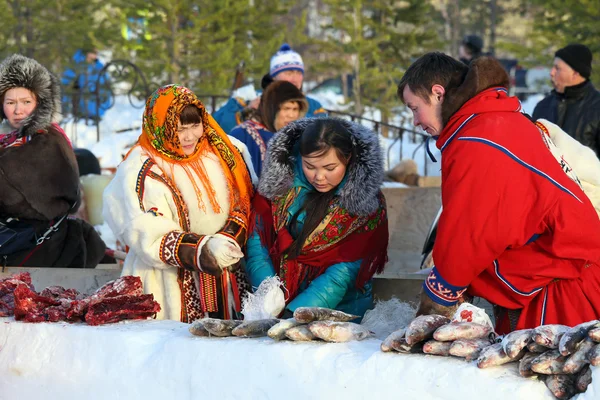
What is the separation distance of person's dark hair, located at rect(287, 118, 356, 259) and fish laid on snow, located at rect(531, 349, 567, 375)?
161cm

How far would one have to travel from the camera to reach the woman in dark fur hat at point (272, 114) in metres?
5.51

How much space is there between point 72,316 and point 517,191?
199 centimetres

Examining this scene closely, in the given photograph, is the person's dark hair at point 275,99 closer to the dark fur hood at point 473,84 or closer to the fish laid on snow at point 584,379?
the dark fur hood at point 473,84

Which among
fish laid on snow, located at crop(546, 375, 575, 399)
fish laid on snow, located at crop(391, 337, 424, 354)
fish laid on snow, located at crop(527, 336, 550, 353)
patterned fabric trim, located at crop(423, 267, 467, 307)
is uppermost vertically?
patterned fabric trim, located at crop(423, 267, 467, 307)

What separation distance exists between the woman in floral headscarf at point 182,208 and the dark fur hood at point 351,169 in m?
0.22

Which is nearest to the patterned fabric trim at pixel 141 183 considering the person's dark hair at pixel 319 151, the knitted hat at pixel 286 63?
the person's dark hair at pixel 319 151

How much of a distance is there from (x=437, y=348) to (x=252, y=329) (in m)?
0.78

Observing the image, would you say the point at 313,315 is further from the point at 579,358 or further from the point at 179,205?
the point at 179,205

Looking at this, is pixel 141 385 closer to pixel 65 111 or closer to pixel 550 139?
pixel 550 139

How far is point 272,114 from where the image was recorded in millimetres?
5551

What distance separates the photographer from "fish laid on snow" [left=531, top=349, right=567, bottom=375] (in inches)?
106

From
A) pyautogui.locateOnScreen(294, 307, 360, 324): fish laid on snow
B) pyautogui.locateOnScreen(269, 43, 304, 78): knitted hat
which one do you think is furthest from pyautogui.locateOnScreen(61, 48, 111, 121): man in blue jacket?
pyautogui.locateOnScreen(294, 307, 360, 324): fish laid on snow

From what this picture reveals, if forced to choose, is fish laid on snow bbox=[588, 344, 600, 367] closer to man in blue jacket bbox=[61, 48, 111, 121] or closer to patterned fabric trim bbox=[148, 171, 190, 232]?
patterned fabric trim bbox=[148, 171, 190, 232]

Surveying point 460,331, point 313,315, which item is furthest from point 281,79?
point 460,331
